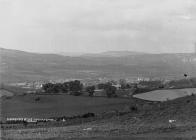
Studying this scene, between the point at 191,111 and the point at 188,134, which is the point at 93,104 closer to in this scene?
the point at 191,111

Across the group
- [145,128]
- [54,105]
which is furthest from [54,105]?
[145,128]

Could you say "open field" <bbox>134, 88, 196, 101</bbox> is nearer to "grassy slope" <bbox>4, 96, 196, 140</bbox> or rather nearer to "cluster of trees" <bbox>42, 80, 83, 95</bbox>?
"cluster of trees" <bbox>42, 80, 83, 95</bbox>

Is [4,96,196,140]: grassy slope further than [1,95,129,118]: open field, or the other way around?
[1,95,129,118]: open field

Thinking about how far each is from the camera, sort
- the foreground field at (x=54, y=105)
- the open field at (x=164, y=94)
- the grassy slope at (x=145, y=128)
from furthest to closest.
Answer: the open field at (x=164, y=94), the foreground field at (x=54, y=105), the grassy slope at (x=145, y=128)

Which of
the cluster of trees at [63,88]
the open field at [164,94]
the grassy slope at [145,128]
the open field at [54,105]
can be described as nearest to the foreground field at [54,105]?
the open field at [54,105]

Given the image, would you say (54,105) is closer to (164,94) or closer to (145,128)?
(164,94)

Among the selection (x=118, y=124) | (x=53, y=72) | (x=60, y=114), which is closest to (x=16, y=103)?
(x=60, y=114)

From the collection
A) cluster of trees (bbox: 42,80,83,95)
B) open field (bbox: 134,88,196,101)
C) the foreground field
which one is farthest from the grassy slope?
cluster of trees (bbox: 42,80,83,95)

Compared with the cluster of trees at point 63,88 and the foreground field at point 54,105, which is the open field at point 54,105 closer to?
the foreground field at point 54,105
